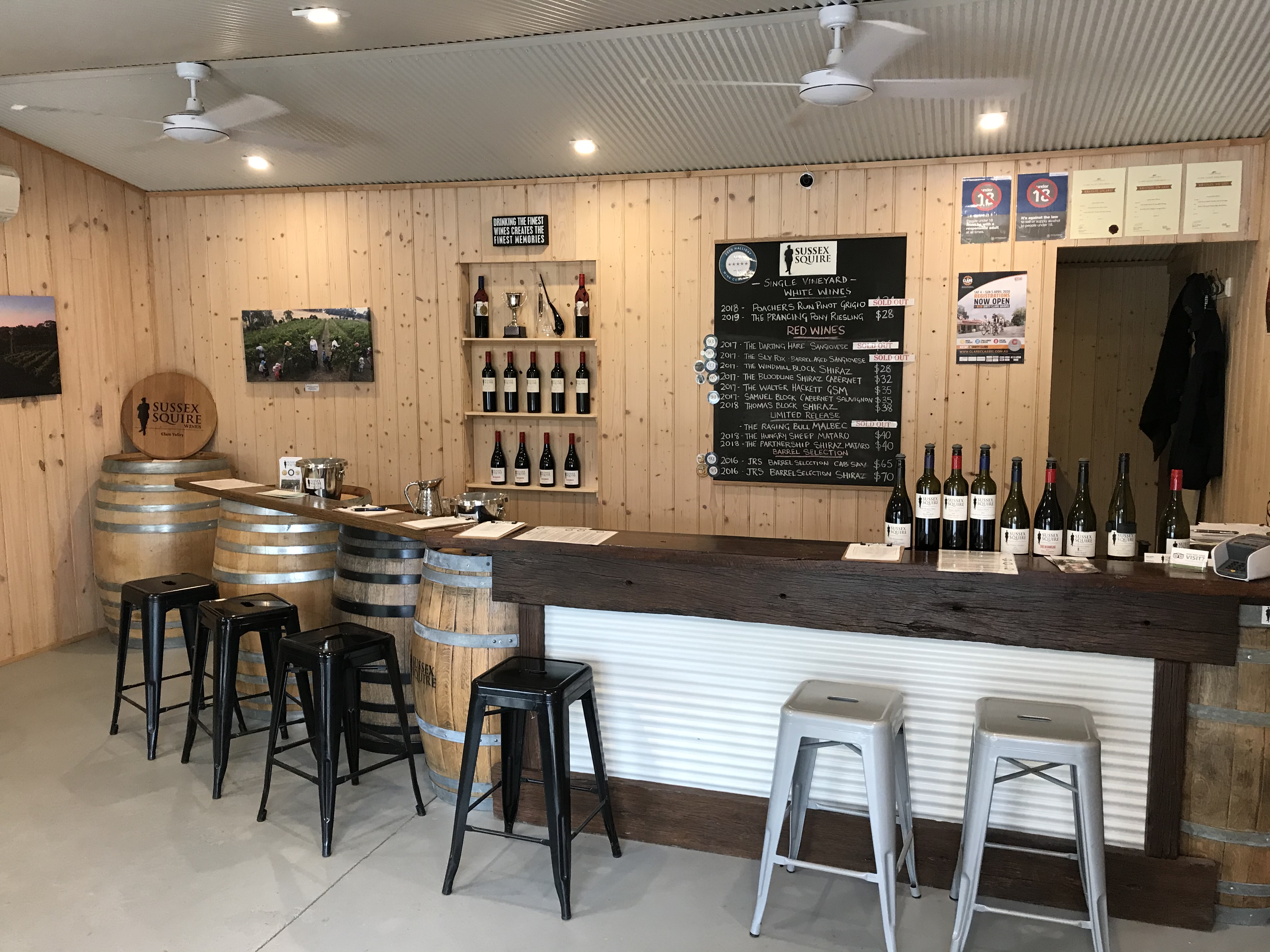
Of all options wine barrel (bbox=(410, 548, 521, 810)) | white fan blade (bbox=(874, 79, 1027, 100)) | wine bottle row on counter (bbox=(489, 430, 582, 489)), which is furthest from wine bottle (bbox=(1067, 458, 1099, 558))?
wine bottle row on counter (bbox=(489, 430, 582, 489))

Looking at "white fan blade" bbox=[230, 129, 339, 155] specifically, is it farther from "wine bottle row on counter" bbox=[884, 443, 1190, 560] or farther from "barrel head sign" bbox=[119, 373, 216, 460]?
"wine bottle row on counter" bbox=[884, 443, 1190, 560]

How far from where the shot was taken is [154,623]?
371 centimetres

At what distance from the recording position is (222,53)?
3488 millimetres

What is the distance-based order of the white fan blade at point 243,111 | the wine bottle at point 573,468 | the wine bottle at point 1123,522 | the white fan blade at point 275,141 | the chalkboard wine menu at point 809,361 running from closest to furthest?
1. the wine bottle at point 1123,522
2. the white fan blade at point 243,111
3. the white fan blade at point 275,141
4. the chalkboard wine menu at point 809,361
5. the wine bottle at point 573,468

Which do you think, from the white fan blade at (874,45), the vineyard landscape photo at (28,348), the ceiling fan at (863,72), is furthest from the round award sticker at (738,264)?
the vineyard landscape photo at (28,348)

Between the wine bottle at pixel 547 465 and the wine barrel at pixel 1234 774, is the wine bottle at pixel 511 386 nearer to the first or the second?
the wine bottle at pixel 547 465

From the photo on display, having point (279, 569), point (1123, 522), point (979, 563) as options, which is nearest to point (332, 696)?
point (279, 569)

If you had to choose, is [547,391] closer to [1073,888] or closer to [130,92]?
[130,92]

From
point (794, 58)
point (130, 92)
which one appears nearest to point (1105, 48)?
point (794, 58)

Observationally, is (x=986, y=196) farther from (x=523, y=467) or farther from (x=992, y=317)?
(x=523, y=467)

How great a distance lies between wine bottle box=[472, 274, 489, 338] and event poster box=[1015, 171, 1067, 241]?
276 centimetres

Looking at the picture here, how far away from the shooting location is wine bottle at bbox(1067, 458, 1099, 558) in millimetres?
2693

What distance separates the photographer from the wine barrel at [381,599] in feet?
11.2

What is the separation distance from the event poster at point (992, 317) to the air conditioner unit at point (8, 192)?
4586mm
